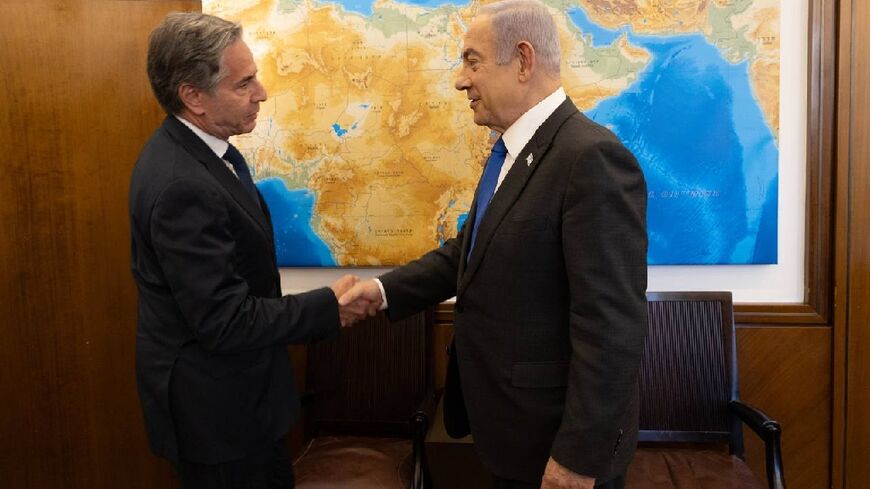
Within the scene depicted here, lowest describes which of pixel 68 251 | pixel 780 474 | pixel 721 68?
pixel 780 474

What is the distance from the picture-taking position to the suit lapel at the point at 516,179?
4.69ft

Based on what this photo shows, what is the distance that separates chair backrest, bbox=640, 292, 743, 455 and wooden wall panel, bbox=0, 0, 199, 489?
6.19ft

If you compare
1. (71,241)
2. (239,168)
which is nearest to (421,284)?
(239,168)

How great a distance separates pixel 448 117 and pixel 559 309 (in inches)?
49.5

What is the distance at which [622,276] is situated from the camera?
1.30 m

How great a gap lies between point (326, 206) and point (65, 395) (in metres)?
1.23

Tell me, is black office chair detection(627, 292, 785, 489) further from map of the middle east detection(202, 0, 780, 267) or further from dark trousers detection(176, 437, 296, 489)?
dark trousers detection(176, 437, 296, 489)

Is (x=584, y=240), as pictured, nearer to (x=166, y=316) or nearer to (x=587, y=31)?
(x=166, y=316)

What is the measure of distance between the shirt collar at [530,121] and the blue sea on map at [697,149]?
3.14 ft

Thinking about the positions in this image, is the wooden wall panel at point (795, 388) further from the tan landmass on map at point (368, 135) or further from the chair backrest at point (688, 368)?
the tan landmass on map at point (368, 135)

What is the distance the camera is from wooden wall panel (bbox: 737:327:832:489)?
240cm

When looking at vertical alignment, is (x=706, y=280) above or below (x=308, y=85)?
below

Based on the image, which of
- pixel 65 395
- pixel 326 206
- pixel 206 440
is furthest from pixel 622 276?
pixel 65 395

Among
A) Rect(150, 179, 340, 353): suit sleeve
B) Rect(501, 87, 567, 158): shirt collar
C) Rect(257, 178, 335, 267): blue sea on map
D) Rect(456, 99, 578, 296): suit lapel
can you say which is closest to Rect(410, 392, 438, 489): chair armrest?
Rect(150, 179, 340, 353): suit sleeve
